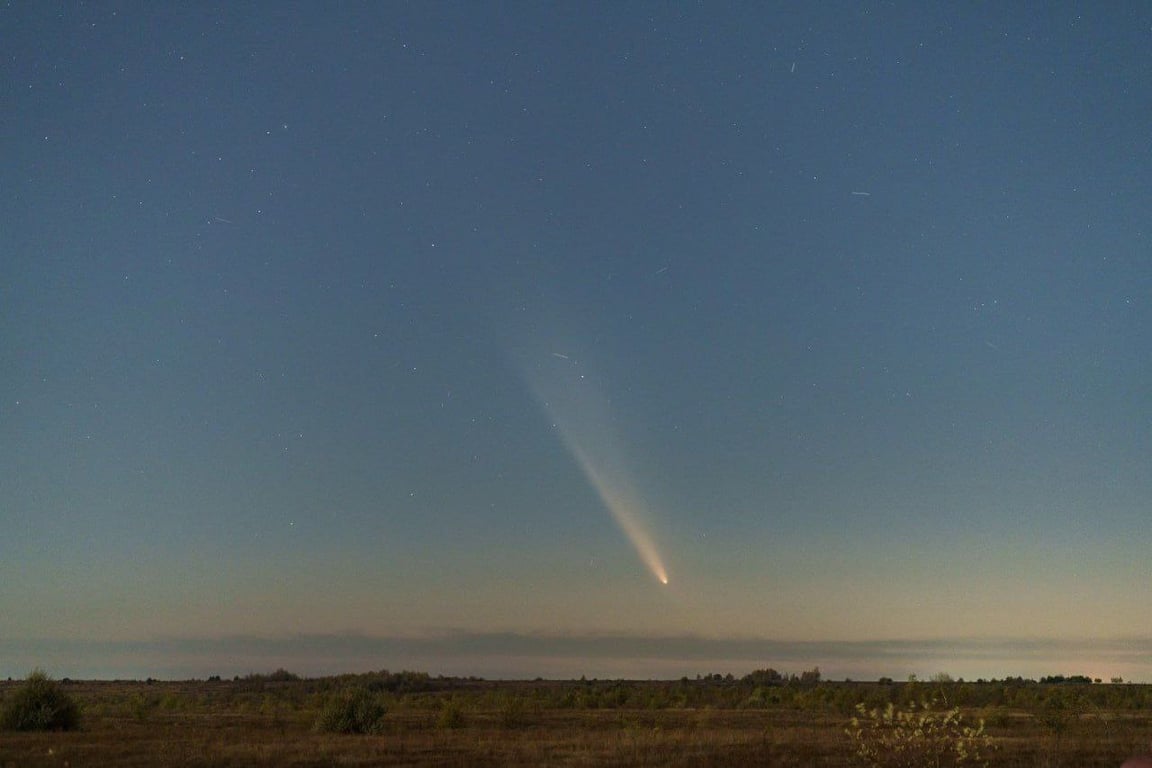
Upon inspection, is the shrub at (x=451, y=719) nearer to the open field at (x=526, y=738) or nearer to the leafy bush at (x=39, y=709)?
the open field at (x=526, y=738)

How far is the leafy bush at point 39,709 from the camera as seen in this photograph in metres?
39.9

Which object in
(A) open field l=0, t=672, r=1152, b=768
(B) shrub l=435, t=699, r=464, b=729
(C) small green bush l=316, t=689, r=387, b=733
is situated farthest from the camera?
(B) shrub l=435, t=699, r=464, b=729

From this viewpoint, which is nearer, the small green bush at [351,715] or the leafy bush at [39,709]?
the leafy bush at [39,709]

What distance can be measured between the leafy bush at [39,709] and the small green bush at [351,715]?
9.13 metres

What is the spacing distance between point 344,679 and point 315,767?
93.3 metres

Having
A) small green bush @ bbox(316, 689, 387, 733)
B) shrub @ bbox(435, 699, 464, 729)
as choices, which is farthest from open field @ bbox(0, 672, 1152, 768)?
small green bush @ bbox(316, 689, 387, 733)

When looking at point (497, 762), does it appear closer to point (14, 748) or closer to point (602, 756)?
point (602, 756)

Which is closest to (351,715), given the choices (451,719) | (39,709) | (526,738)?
(451,719)

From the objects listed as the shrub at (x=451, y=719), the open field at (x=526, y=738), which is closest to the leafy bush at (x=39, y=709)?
the open field at (x=526, y=738)

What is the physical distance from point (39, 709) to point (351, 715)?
1115 cm

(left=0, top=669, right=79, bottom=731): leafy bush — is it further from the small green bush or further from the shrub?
the shrub

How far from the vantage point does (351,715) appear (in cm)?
4234

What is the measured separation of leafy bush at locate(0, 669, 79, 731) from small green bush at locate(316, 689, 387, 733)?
9129 millimetres

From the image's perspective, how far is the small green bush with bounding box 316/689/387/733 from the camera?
4188 cm
